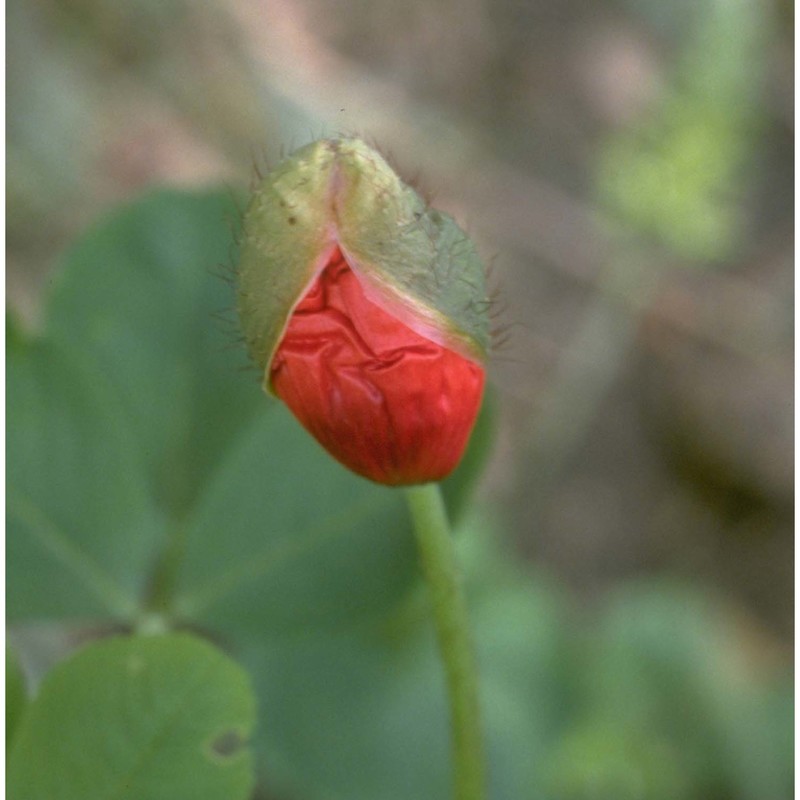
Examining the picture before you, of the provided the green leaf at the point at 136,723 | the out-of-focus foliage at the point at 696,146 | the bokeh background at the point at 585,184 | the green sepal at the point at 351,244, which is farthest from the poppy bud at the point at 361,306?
the out-of-focus foliage at the point at 696,146

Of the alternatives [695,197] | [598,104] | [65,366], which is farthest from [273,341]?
[598,104]

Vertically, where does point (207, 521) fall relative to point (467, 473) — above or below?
below

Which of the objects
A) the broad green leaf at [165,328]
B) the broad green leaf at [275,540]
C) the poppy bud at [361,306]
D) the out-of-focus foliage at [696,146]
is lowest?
the broad green leaf at [275,540]

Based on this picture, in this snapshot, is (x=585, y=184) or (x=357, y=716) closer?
(x=357, y=716)

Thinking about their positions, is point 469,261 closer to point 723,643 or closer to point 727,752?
point 727,752

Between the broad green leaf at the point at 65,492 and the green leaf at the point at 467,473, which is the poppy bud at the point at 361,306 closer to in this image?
the green leaf at the point at 467,473

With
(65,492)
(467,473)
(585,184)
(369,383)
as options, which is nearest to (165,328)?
(65,492)

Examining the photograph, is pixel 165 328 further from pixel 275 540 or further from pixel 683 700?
pixel 683 700
